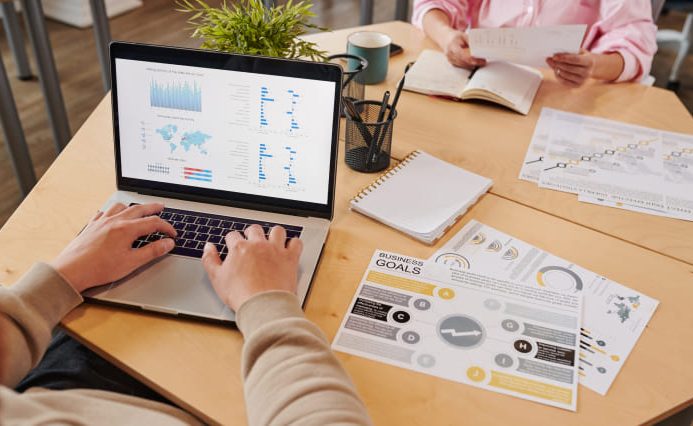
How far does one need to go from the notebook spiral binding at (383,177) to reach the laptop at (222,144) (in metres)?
0.11

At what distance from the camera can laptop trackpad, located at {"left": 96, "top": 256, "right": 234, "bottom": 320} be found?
858mm

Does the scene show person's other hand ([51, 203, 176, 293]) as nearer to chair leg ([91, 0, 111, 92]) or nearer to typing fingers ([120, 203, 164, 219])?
typing fingers ([120, 203, 164, 219])

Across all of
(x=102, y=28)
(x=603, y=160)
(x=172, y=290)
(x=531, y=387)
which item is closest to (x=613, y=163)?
(x=603, y=160)

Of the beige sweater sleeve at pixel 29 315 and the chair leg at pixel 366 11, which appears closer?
the beige sweater sleeve at pixel 29 315

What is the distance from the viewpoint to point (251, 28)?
1.09m

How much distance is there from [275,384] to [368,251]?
0.33 metres

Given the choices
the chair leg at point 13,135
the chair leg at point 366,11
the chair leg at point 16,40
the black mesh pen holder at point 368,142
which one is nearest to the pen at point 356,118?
the black mesh pen holder at point 368,142

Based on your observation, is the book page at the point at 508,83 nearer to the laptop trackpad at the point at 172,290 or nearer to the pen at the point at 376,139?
the pen at the point at 376,139

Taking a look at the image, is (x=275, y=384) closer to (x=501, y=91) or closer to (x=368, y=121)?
(x=368, y=121)

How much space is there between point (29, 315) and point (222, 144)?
382 millimetres

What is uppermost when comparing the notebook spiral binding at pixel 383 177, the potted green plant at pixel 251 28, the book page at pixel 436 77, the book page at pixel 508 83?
the potted green plant at pixel 251 28

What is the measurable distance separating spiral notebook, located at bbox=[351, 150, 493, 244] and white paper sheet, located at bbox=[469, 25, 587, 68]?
0.42m

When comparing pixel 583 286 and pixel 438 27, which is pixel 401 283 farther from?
pixel 438 27

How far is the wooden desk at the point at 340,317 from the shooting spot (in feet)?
2.47
